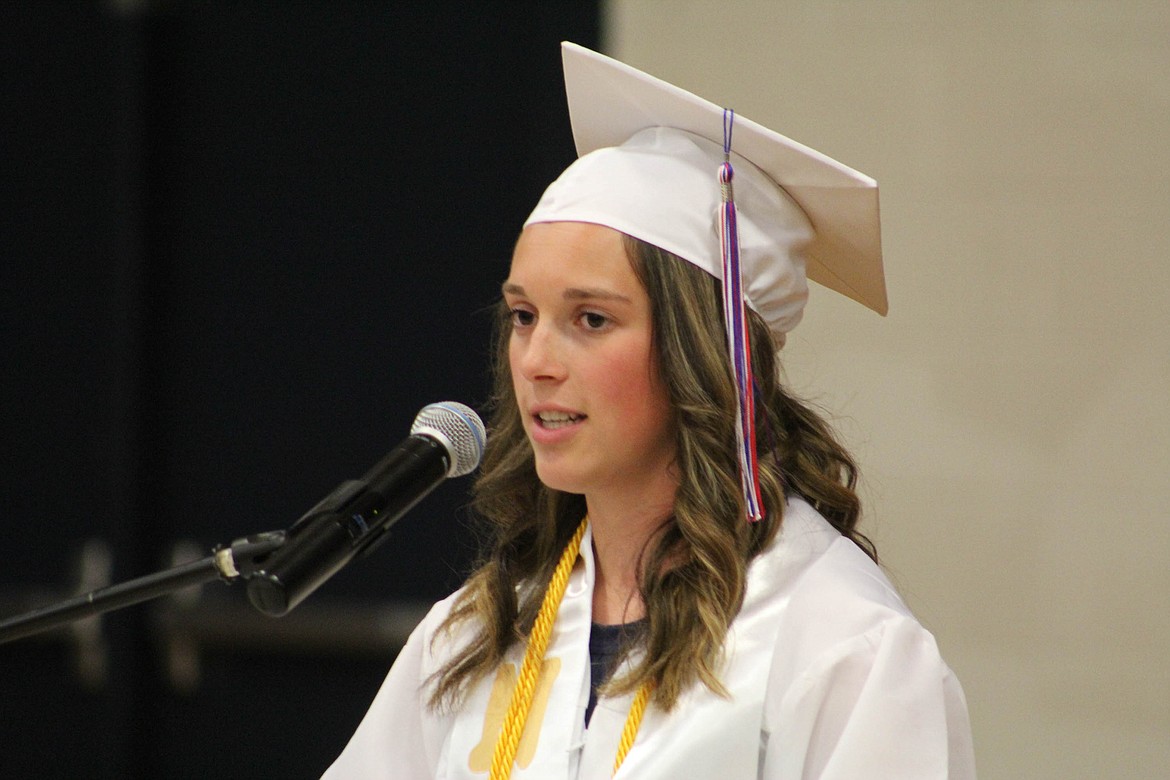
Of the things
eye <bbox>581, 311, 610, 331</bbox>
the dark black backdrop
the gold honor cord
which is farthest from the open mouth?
the dark black backdrop

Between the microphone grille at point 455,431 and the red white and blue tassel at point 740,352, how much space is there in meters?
0.35

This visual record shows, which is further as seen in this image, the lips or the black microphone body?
the lips

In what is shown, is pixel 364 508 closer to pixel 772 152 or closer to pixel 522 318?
pixel 522 318

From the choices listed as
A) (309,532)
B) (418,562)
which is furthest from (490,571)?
(418,562)

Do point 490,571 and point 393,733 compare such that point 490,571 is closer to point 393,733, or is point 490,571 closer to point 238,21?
point 393,733

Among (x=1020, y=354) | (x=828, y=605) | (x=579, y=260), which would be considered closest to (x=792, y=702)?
(x=828, y=605)

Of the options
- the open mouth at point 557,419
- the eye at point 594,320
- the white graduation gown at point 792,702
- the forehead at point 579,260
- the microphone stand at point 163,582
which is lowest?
the white graduation gown at point 792,702

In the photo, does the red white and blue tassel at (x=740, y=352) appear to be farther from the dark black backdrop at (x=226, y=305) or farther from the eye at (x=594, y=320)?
the dark black backdrop at (x=226, y=305)

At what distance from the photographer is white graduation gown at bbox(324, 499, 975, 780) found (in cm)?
163

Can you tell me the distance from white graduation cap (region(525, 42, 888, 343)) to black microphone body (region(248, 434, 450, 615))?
1.54 feet

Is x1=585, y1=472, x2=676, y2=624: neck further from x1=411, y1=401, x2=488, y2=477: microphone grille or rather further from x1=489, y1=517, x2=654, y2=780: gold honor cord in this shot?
x1=411, y1=401, x2=488, y2=477: microphone grille

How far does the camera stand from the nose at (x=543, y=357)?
1851 millimetres

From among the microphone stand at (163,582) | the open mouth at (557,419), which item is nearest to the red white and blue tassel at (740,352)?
the open mouth at (557,419)

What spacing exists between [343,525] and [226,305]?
2.93m
